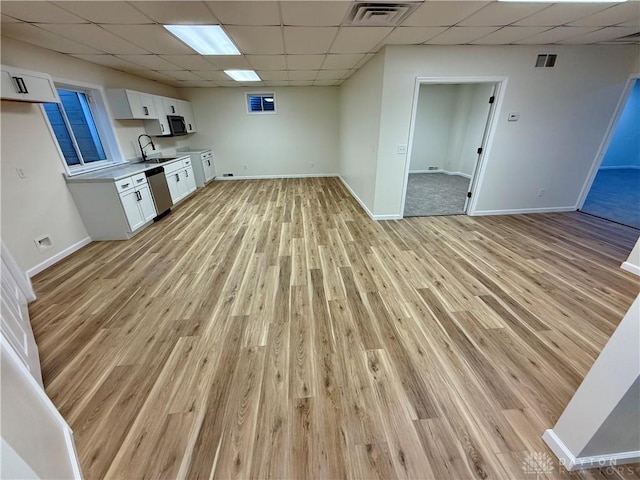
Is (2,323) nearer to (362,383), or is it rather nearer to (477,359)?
(362,383)

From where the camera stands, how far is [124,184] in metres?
3.66

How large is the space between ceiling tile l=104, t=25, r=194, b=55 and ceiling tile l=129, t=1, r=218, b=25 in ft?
0.96

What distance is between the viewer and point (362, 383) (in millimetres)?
1639

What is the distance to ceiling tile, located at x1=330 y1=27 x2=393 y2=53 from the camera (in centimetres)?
281

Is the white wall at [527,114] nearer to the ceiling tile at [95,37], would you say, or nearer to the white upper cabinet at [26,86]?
the ceiling tile at [95,37]

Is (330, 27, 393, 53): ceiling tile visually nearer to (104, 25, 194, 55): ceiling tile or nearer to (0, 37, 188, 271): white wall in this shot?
(104, 25, 194, 55): ceiling tile

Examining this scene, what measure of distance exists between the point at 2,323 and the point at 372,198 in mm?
4165

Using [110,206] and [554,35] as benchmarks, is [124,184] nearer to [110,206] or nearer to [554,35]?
[110,206]

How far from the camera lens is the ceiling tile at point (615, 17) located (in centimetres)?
236

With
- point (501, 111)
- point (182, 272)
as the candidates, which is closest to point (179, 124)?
point (182, 272)

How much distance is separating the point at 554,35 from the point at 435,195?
2997 mm

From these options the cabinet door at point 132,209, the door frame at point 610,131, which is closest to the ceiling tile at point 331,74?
the cabinet door at point 132,209

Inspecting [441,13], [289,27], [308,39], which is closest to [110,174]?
[289,27]

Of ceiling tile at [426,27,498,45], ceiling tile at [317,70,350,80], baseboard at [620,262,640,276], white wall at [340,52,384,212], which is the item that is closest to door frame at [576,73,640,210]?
baseboard at [620,262,640,276]
